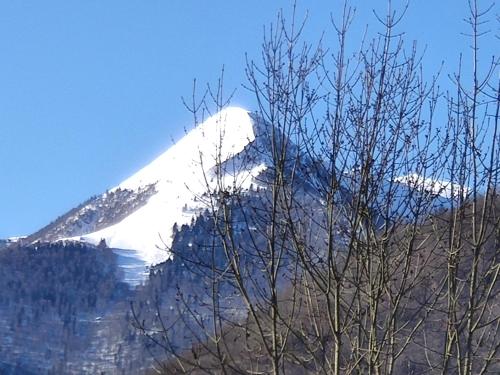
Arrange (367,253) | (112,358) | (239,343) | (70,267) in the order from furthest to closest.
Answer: (70,267) → (112,358) → (239,343) → (367,253)

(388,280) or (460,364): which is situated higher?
(388,280)

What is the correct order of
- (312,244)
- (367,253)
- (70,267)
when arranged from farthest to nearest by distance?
(70,267), (312,244), (367,253)

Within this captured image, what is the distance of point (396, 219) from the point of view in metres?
7.26

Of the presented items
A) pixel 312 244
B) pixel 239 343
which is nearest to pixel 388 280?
pixel 312 244

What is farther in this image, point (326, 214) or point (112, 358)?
point (112, 358)

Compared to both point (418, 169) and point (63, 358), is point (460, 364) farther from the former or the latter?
point (63, 358)

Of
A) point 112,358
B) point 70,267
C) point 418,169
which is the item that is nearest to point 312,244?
point 418,169

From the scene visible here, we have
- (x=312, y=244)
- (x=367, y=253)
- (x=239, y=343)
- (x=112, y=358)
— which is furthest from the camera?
(x=112, y=358)

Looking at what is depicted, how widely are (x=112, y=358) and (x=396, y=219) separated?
132 metres

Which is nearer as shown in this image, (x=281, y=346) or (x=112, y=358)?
(x=281, y=346)

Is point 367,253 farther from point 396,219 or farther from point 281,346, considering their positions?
point 281,346

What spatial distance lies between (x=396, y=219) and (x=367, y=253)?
328 millimetres

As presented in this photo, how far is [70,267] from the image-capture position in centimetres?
17025

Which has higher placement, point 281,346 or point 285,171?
point 285,171
